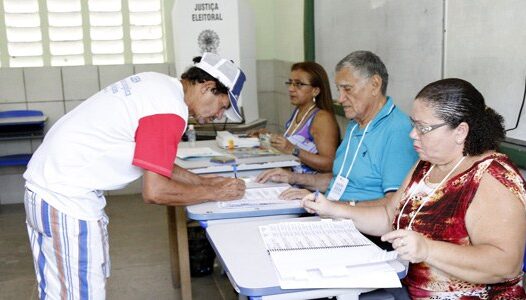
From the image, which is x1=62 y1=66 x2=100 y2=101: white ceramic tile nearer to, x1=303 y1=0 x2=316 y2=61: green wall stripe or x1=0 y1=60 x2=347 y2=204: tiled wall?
x1=0 y1=60 x2=347 y2=204: tiled wall

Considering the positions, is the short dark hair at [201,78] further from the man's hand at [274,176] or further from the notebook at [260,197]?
the man's hand at [274,176]

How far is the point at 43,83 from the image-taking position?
5.34 m

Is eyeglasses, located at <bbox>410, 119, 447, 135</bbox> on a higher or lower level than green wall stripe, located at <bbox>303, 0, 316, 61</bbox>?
lower

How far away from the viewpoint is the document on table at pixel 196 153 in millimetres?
3037

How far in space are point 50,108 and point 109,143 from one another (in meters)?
3.88

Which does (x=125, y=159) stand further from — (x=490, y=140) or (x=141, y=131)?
(x=490, y=140)

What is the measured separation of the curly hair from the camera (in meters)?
1.58

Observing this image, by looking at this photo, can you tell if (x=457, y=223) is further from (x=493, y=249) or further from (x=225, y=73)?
(x=225, y=73)

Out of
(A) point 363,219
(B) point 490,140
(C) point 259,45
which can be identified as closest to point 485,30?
(B) point 490,140

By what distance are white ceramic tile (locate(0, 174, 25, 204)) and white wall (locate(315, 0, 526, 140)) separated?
349 centimetres

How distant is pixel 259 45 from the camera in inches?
223

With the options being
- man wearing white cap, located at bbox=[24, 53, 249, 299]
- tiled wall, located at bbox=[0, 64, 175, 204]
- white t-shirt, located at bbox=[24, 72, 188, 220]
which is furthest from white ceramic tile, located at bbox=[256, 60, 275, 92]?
white t-shirt, located at bbox=[24, 72, 188, 220]

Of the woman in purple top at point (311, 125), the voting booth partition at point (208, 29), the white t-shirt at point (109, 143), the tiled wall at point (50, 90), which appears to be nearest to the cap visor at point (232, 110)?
the white t-shirt at point (109, 143)

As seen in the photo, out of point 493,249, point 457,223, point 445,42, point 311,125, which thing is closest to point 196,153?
point 311,125
